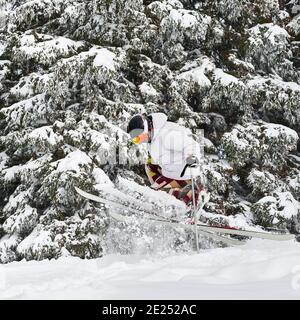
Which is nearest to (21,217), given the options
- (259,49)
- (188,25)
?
(188,25)

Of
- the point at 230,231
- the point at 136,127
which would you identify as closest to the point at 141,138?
the point at 136,127

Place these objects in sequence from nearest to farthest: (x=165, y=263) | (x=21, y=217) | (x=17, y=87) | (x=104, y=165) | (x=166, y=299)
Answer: (x=166, y=299) → (x=165, y=263) → (x=21, y=217) → (x=104, y=165) → (x=17, y=87)

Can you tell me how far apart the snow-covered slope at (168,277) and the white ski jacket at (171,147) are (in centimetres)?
162

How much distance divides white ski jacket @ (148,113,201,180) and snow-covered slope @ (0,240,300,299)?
162 cm

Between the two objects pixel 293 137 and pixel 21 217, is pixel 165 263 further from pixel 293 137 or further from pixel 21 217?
pixel 293 137

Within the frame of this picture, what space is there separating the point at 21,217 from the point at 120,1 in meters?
4.95

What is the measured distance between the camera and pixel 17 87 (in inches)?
479

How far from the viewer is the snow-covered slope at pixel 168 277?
4430 mm

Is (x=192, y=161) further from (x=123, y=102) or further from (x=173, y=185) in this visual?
(x=123, y=102)

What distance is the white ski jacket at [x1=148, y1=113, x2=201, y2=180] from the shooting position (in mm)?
7453

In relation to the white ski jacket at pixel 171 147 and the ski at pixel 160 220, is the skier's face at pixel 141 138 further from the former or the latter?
the ski at pixel 160 220

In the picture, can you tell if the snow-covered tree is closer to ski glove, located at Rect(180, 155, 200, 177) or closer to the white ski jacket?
the white ski jacket

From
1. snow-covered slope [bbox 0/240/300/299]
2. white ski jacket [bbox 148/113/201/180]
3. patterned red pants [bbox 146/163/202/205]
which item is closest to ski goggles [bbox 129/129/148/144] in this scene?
white ski jacket [bbox 148/113/201/180]

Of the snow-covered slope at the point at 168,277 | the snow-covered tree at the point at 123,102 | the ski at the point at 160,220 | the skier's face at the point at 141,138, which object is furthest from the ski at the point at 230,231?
the snow-covered tree at the point at 123,102
